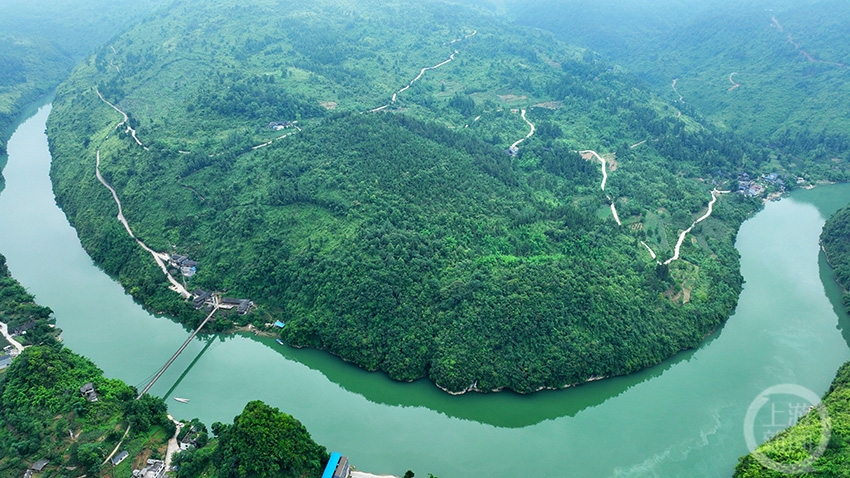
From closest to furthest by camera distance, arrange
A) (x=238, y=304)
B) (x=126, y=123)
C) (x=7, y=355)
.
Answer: (x=7, y=355)
(x=238, y=304)
(x=126, y=123)

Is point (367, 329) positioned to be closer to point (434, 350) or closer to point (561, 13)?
point (434, 350)

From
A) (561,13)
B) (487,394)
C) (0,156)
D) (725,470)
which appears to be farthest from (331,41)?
(725,470)

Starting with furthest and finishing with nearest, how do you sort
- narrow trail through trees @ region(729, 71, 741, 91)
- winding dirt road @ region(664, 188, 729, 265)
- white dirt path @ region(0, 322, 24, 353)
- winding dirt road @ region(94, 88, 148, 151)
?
A: 1. narrow trail through trees @ region(729, 71, 741, 91)
2. winding dirt road @ region(94, 88, 148, 151)
3. winding dirt road @ region(664, 188, 729, 265)
4. white dirt path @ region(0, 322, 24, 353)

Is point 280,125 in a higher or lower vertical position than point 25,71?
lower

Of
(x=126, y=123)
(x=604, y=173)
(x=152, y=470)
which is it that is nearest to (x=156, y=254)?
(x=152, y=470)

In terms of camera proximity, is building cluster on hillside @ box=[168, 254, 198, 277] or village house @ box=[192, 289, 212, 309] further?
building cluster on hillside @ box=[168, 254, 198, 277]

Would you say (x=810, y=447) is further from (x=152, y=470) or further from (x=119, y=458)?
(x=119, y=458)

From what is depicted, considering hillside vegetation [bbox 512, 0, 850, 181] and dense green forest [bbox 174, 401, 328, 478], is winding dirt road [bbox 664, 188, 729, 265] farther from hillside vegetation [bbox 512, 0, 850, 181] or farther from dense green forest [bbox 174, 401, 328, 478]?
dense green forest [bbox 174, 401, 328, 478]

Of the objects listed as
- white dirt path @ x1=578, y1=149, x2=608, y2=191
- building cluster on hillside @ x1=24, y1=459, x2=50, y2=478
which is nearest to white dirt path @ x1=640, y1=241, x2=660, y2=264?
white dirt path @ x1=578, y1=149, x2=608, y2=191
